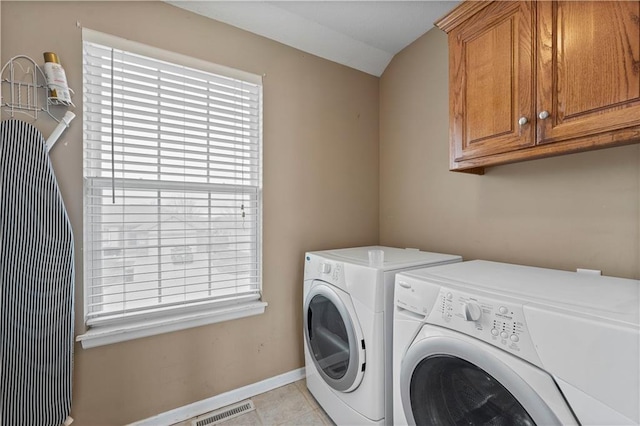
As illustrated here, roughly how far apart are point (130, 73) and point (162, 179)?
0.57 m

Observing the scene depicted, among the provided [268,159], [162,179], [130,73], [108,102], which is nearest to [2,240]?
[162,179]

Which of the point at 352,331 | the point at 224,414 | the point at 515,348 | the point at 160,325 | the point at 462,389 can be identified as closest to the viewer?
the point at 515,348

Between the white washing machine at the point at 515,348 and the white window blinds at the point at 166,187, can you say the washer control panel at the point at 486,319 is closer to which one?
the white washing machine at the point at 515,348

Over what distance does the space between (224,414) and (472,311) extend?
5.15 feet

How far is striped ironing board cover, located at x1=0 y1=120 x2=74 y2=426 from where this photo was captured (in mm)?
1193

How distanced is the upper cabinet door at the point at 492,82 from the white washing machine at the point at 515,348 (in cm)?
60

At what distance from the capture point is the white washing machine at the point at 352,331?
4.16ft

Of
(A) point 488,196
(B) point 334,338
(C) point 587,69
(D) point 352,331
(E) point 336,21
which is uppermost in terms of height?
(E) point 336,21

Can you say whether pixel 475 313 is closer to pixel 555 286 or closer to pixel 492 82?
pixel 555 286

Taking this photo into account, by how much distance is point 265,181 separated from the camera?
186 cm

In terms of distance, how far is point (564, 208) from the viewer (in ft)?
4.30

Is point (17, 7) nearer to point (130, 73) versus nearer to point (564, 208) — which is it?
point (130, 73)

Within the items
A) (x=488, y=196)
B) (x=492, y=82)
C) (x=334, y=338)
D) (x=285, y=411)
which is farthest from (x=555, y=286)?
(x=285, y=411)

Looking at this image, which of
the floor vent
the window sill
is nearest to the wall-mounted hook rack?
the window sill
